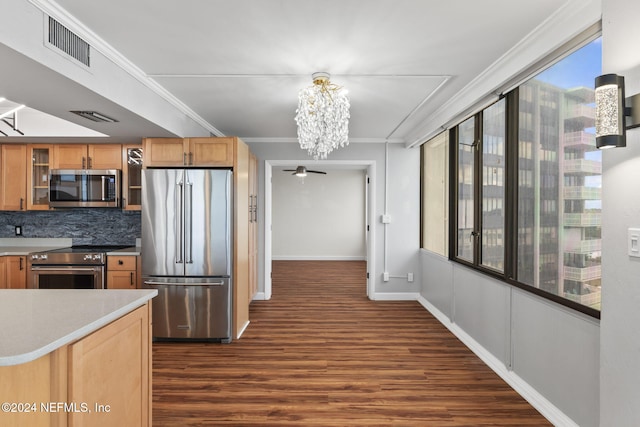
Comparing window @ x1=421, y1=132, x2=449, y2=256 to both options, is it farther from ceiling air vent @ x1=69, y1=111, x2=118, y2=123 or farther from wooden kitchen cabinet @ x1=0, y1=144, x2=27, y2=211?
wooden kitchen cabinet @ x1=0, y1=144, x2=27, y2=211

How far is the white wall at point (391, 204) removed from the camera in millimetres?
5066

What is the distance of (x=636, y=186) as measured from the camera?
147cm

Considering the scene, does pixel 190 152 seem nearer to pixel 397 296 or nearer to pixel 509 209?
pixel 509 209

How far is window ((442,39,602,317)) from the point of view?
197 cm

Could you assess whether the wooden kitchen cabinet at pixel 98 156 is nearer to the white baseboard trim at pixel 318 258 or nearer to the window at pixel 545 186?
the window at pixel 545 186

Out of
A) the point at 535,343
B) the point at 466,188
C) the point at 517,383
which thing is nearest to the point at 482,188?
the point at 466,188

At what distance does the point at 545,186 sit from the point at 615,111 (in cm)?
93

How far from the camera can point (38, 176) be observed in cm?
409

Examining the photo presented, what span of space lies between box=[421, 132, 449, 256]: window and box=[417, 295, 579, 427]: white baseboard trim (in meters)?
1.05

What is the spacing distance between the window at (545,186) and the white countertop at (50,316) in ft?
8.08

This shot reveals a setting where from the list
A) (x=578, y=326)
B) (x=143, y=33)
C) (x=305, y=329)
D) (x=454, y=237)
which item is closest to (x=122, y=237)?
(x=305, y=329)

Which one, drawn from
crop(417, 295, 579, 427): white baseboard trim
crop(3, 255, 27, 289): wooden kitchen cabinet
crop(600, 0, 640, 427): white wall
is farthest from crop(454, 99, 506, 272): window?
crop(3, 255, 27, 289): wooden kitchen cabinet

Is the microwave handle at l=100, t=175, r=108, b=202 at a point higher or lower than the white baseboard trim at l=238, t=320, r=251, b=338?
higher

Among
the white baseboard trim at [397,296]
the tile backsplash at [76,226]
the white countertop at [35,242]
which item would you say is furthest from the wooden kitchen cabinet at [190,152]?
the white baseboard trim at [397,296]
